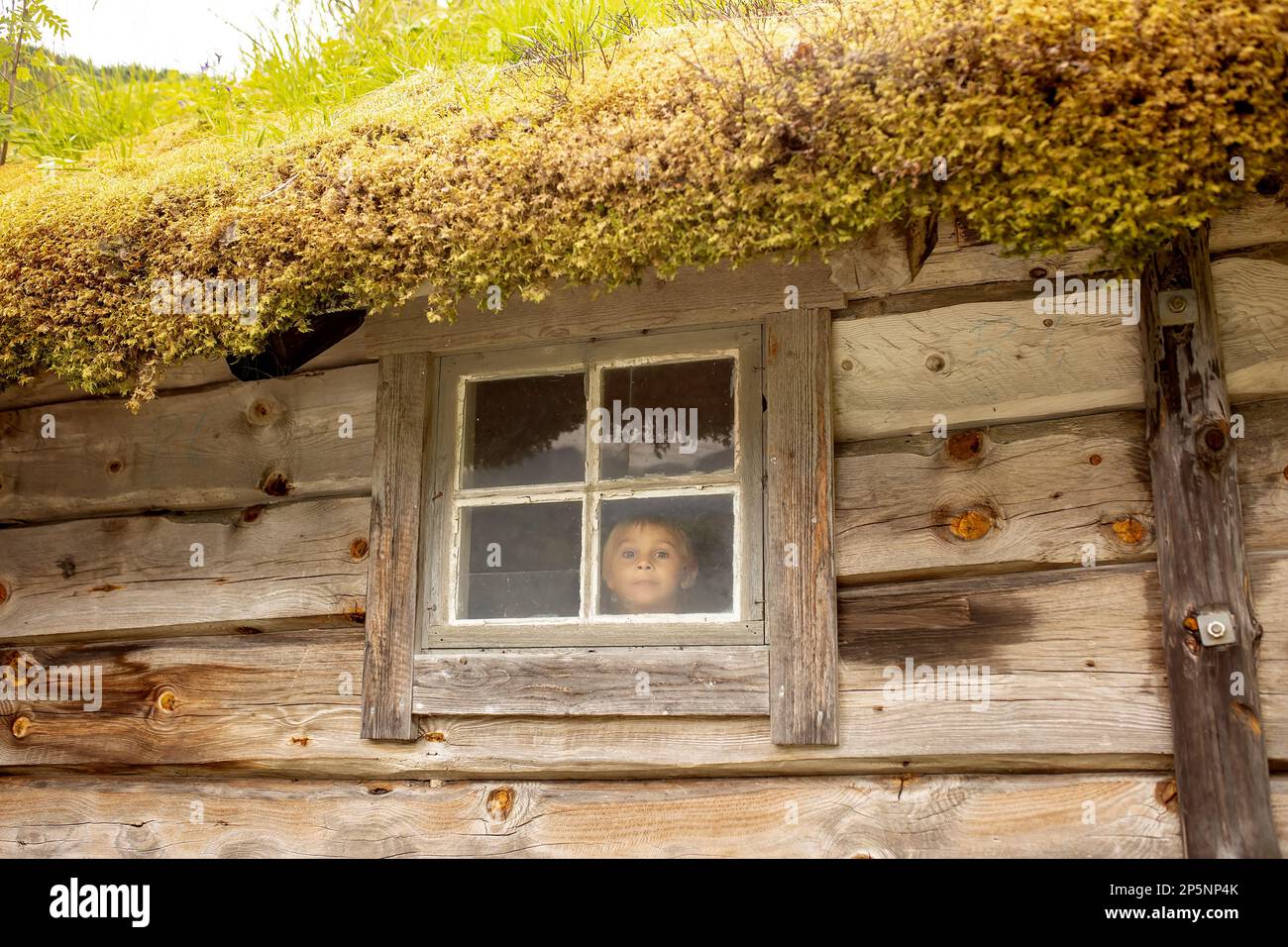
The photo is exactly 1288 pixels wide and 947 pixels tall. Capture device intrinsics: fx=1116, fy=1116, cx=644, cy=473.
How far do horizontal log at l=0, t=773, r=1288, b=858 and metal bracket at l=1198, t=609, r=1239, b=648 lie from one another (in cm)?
32

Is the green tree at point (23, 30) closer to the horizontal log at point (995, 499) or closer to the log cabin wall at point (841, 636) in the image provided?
the log cabin wall at point (841, 636)

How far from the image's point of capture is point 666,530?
2820 millimetres

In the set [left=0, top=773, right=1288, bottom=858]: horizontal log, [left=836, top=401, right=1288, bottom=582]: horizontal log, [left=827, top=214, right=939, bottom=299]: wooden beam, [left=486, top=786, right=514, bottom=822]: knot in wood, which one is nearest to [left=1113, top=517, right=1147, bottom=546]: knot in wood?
[left=836, top=401, right=1288, bottom=582]: horizontal log

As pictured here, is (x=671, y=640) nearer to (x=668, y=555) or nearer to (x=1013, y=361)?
(x=668, y=555)

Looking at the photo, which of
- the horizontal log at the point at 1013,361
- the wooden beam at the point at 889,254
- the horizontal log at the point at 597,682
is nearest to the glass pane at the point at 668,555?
the horizontal log at the point at 597,682

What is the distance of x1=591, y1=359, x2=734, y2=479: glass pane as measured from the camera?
285 cm

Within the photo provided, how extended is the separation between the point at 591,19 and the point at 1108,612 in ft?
6.50

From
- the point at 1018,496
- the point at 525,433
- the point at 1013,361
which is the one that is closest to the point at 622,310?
the point at 525,433

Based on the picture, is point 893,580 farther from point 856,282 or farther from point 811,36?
point 811,36

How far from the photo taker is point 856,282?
2.60 meters

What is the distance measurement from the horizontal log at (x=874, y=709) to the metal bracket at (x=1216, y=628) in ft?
0.38

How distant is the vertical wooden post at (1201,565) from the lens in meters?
2.26

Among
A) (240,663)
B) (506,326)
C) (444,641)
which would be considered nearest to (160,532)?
(240,663)

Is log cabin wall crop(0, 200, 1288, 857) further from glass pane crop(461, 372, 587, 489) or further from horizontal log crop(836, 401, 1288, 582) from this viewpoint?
glass pane crop(461, 372, 587, 489)
